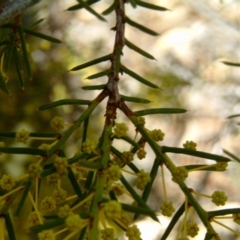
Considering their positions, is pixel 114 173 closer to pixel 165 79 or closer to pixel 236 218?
pixel 236 218

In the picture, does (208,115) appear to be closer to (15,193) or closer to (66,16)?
(66,16)

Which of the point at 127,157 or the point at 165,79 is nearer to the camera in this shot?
the point at 127,157

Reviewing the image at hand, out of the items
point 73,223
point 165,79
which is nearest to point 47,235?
point 73,223

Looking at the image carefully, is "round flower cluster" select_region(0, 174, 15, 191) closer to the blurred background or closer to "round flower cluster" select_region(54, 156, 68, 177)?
"round flower cluster" select_region(54, 156, 68, 177)

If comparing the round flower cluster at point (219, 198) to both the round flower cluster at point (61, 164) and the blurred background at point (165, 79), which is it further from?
the blurred background at point (165, 79)

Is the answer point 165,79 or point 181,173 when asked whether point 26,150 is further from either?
point 165,79

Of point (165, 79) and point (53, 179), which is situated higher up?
point (165, 79)

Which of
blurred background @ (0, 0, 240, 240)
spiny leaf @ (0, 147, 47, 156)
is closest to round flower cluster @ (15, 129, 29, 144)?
spiny leaf @ (0, 147, 47, 156)

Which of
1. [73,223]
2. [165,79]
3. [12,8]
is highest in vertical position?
[165,79]
